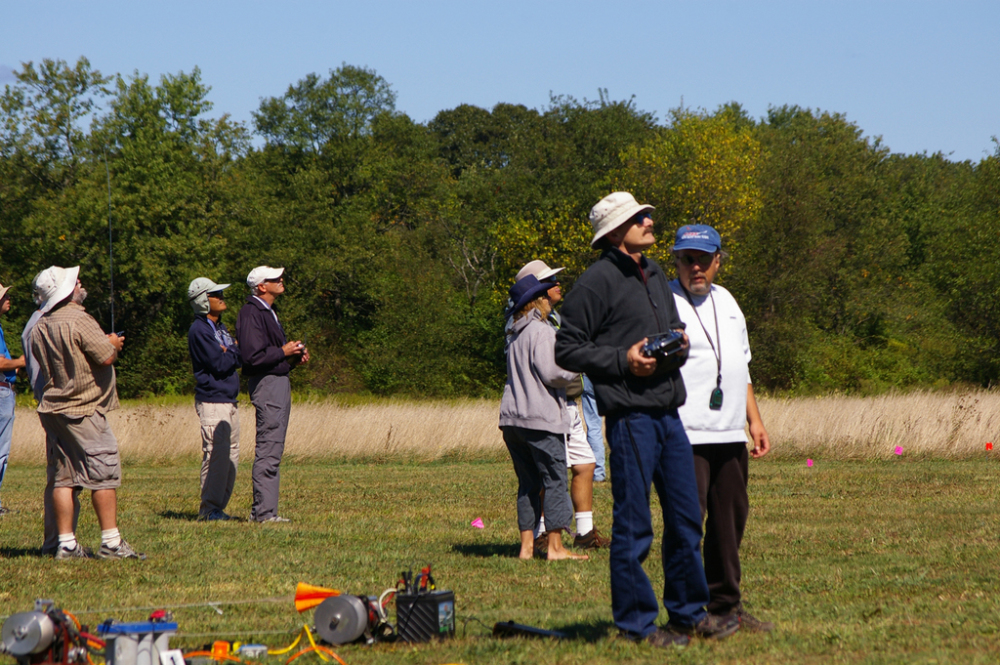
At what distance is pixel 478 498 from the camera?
11547 mm

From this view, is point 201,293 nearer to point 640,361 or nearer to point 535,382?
point 535,382

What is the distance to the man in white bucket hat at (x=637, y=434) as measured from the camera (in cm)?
462

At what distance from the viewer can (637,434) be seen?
4.61 metres

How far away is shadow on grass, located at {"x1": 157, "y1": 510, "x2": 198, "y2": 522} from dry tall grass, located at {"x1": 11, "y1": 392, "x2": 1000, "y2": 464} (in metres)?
7.32

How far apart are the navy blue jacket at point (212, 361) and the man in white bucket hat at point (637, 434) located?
5.65 metres

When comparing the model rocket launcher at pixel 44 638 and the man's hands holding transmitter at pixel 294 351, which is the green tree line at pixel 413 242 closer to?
the man's hands holding transmitter at pixel 294 351

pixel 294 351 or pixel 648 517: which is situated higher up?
pixel 294 351

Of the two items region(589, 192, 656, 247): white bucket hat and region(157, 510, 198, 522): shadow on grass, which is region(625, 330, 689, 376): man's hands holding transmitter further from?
region(157, 510, 198, 522): shadow on grass

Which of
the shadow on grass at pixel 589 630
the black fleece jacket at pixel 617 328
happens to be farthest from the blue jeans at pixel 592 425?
the black fleece jacket at pixel 617 328

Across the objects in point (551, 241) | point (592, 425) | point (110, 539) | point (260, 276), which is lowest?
point (110, 539)

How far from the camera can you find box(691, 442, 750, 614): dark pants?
4.95 metres

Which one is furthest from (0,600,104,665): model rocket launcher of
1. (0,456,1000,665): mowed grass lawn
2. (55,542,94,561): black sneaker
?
(55,542,94,561): black sneaker

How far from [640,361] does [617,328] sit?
0.32 metres

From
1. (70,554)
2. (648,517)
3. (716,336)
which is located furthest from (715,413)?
(70,554)
